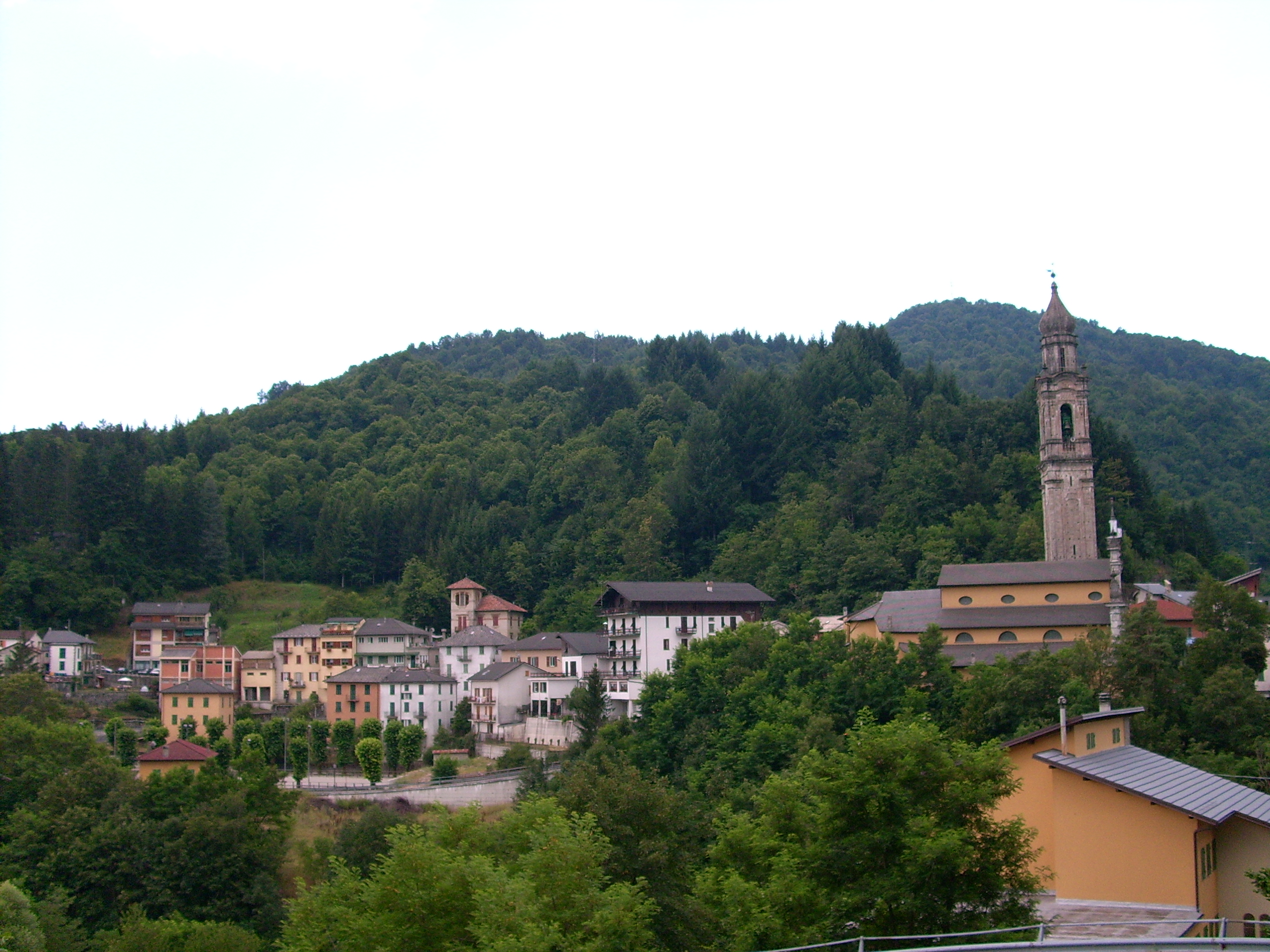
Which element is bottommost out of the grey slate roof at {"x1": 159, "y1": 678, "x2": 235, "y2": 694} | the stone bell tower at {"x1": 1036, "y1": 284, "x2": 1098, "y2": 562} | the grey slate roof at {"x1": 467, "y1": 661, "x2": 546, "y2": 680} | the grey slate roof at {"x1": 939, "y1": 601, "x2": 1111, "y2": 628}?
the grey slate roof at {"x1": 159, "y1": 678, "x2": 235, "y2": 694}

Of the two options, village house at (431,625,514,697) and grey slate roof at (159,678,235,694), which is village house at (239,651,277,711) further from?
village house at (431,625,514,697)

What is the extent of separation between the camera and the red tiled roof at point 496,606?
286 feet

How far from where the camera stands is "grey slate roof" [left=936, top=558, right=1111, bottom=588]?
175 feet

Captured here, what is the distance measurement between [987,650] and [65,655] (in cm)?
5846

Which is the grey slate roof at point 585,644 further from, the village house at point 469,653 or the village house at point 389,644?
the village house at point 389,644

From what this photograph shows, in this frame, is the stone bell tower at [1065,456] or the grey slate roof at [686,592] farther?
the grey slate roof at [686,592]

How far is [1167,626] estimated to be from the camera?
46.7m

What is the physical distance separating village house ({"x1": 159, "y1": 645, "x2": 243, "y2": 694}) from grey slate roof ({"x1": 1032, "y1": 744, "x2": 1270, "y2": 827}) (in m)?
63.1

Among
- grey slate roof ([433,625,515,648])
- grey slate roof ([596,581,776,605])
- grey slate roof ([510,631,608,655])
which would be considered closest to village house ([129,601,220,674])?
grey slate roof ([433,625,515,648])

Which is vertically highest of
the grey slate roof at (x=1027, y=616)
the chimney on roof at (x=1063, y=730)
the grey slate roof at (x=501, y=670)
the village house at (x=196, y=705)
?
the grey slate roof at (x=1027, y=616)

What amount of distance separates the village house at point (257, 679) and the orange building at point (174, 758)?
65.9 feet

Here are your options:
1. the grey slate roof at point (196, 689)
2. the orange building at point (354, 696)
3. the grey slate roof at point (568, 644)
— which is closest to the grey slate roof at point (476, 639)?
the grey slate roof at point (568, 644)

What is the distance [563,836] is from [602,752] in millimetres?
29605

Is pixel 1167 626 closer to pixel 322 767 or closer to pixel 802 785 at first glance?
pixel 802 785
